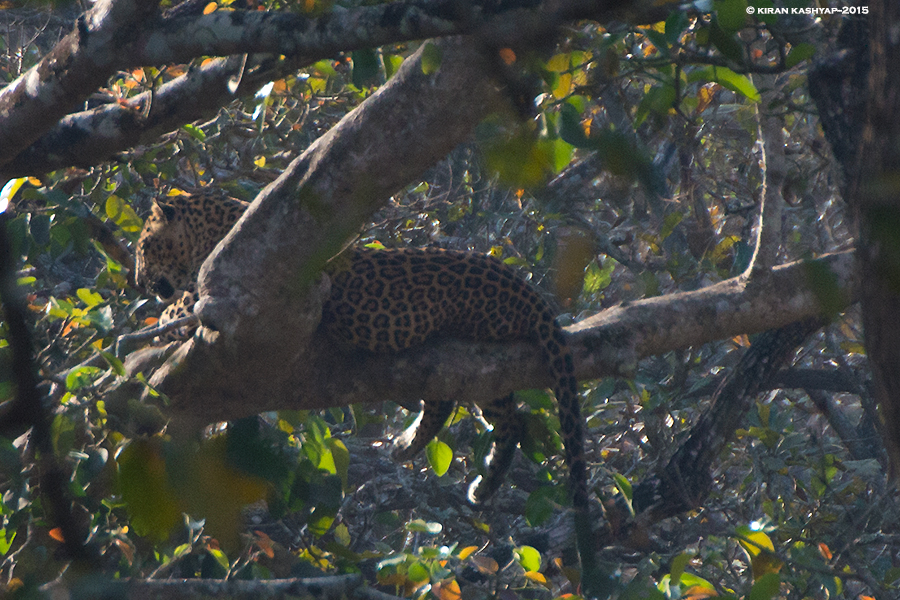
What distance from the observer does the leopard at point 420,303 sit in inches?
146

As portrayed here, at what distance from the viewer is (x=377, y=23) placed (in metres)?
1.94

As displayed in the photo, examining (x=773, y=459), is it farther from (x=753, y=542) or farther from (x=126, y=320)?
(x=126, y=320)

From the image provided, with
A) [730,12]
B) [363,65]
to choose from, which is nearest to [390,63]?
[363,65]

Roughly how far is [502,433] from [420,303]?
0.90 meters

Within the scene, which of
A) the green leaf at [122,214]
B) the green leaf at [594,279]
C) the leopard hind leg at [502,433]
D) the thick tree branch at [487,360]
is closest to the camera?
the thick tree branch at [487,360]

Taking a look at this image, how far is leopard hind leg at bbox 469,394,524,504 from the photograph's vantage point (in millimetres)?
4285

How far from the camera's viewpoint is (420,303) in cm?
394

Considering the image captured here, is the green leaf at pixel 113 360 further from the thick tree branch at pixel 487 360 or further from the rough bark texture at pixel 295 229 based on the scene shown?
the thick tree branch at pixel 487 360

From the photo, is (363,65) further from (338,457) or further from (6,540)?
(6,540)

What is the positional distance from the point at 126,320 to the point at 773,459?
335 cm

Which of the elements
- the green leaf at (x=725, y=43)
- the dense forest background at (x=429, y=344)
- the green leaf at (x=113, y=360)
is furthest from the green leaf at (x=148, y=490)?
the green leaf at (x=113, y=360)

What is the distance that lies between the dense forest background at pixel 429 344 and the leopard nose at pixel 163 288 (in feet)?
0.61

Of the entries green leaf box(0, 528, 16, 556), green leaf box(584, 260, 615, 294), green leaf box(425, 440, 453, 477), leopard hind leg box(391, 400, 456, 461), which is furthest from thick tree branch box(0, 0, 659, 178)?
green leaf box(584, 260, 615, 294)

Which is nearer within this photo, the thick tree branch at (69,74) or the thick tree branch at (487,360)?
the thick tree branch at (69,74)
